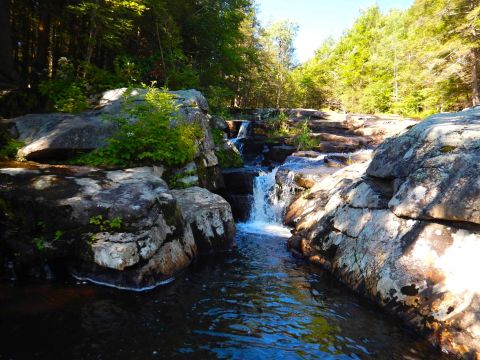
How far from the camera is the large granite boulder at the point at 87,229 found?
533 cm

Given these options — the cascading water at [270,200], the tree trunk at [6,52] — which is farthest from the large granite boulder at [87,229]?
the tree trunk at [6,52]

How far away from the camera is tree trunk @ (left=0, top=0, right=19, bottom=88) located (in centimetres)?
1016

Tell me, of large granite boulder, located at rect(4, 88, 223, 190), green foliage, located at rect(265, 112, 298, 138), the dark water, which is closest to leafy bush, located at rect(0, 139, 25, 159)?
large granite boulder, located at rect(4, 88, 223, 190)

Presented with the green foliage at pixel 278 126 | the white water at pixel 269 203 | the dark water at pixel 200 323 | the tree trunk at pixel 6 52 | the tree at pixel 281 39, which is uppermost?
the tree at pixel 281 39

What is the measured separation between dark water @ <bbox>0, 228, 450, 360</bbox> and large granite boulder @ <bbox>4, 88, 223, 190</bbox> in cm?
376

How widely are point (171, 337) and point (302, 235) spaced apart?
472 cm

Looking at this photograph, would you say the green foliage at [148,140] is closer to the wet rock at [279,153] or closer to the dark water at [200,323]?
the dark water at [200,323]

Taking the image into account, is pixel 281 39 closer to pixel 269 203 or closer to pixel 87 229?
pixel 269 203

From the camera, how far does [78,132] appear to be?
323 inches

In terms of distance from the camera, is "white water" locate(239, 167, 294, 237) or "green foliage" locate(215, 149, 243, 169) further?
"green foliage" locate(215, 149, 243, 169)

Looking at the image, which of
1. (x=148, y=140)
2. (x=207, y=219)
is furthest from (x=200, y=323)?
(x=148, y=140)

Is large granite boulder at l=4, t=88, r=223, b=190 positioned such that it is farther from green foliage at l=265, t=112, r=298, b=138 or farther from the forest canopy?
green foliage at l=265, t=112, r=298, b=138

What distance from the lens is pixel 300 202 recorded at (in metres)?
10.3

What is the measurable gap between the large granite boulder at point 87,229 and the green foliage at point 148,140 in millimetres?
1582
